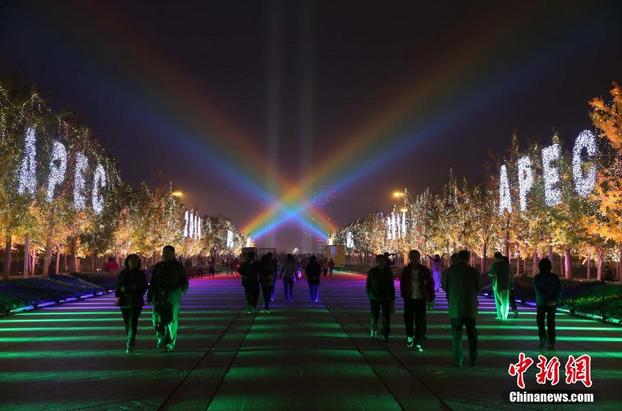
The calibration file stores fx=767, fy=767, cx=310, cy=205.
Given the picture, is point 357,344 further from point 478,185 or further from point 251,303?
point 478,185

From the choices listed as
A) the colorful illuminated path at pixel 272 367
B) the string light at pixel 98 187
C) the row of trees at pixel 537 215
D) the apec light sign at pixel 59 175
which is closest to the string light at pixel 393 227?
the row of trees at pixel 537 215

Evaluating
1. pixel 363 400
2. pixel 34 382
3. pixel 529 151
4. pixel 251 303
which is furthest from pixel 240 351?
pixel 529 151

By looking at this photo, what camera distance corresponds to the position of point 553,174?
4538cm

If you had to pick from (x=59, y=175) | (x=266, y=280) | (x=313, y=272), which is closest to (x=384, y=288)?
(x=266, y=280)

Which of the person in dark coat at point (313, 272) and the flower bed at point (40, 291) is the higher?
the person in dark coat at point (313, 272)

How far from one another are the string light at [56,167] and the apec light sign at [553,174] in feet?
85.4

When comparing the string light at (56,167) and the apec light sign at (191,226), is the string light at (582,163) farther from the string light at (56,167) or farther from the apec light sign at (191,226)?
the apec light sign at (191,226)

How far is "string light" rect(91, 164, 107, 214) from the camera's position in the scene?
4762cm

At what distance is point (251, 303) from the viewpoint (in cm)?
2211

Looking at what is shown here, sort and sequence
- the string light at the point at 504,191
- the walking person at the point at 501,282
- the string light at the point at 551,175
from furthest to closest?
the string light at the point at 504,191
the string light at the point at 551,175
the walking person at the point at 501,282

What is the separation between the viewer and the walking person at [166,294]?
1312 cm

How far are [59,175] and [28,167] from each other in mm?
4225

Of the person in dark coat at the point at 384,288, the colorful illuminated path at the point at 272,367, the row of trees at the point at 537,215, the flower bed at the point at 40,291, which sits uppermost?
the row of trees at the point at 537,215

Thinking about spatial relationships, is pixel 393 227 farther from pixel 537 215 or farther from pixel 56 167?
pixel 56 167
